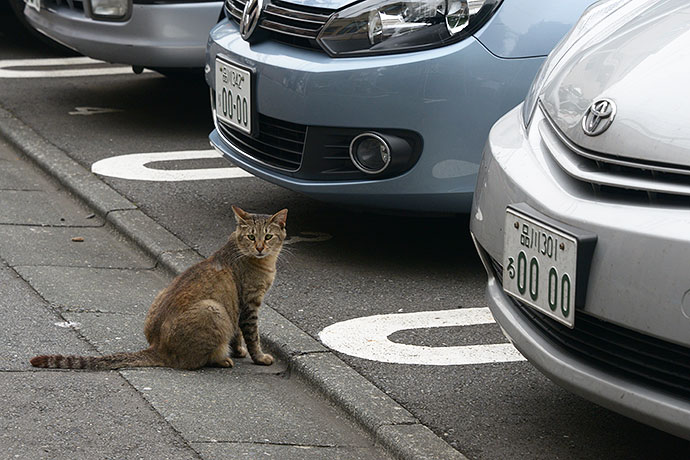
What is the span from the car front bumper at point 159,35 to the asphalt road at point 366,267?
1.63 ft

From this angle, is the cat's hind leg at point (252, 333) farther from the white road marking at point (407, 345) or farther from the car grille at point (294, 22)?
the car grille at point (294, 22)

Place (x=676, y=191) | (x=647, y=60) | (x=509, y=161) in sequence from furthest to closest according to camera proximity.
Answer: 1. (x=509, y=161)
2. (x=647, y=60)
3. (x=676, y=191)

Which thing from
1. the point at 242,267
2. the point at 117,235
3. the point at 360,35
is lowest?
the point at 117,235

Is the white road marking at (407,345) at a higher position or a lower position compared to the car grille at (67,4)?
lower

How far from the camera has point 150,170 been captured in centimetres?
612

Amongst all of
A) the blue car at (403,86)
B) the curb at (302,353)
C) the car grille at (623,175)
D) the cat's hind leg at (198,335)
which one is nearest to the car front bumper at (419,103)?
the blue car at (403,86)

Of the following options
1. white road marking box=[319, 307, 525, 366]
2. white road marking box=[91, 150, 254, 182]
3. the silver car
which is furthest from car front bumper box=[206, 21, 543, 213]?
white road marking box=[91, 150, 254, 182]

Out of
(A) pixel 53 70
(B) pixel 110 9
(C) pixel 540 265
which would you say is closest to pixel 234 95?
(B) pixel 110 9

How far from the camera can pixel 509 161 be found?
3.02 m

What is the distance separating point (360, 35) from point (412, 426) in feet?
5.65

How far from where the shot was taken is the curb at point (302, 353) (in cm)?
315

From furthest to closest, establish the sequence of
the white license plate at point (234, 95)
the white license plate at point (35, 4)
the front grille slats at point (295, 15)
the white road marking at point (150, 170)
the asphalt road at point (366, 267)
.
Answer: the white license plate at point (35, 4) → the white road marking at point (150, 170) → the white license plate at point (234, 95) → the front grille slats at point (295, 15) → the asphalt road at point (366, 267)

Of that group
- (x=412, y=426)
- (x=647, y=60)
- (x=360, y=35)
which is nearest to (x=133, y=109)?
(x=360, y=35)

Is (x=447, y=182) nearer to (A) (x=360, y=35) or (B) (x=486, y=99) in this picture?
(B) (x=486, y=99)
